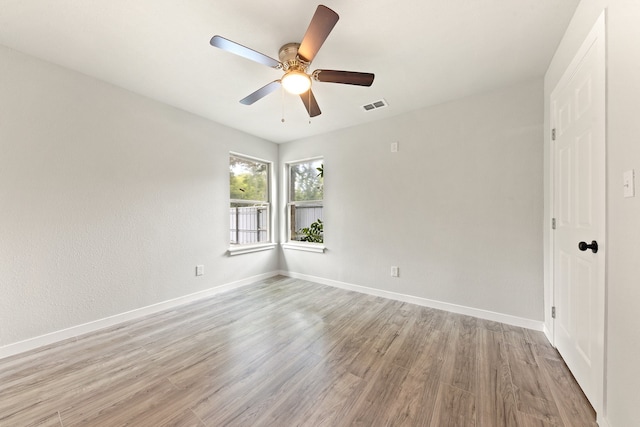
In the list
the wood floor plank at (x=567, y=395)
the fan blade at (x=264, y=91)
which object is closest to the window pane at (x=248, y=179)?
the fan blade at (x=264, y=91)

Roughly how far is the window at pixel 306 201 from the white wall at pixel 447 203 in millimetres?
325

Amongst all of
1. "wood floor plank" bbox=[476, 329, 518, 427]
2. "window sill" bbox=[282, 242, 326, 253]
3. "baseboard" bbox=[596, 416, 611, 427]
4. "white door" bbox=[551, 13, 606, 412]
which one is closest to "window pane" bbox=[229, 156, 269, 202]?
"window sill" bbox=[282, 242, 326, 253]

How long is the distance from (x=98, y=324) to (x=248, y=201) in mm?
2365

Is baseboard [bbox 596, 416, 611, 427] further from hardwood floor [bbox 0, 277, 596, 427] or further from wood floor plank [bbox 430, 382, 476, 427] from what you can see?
wood floor plank [bbox 430, 382, 476, 427]

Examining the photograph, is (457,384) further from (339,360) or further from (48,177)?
(48,177)

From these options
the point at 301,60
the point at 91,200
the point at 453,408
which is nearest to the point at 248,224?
the point at 91,200

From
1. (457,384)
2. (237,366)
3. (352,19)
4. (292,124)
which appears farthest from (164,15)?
(457,384)

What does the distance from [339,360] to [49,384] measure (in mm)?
2023

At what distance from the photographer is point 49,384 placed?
1.61m

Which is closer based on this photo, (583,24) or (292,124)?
(583,24)

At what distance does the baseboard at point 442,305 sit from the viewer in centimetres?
239

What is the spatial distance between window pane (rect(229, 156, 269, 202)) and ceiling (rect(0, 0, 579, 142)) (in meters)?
1.29

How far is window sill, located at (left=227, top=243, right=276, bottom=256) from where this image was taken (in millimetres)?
3677

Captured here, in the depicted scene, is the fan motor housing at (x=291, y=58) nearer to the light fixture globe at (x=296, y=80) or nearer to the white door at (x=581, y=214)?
the light fixture globe at (x=296, y=80)
